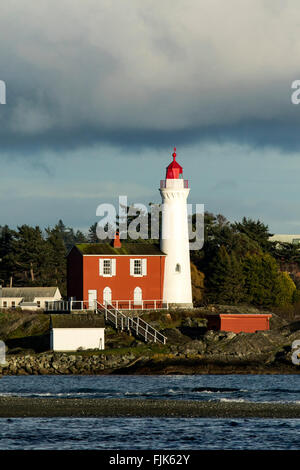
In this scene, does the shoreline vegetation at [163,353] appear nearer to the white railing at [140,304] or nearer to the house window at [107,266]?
the white railing at [140,304]

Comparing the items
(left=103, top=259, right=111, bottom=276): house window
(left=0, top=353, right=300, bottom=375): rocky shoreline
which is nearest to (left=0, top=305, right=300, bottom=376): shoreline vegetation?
(left=0, top=353, right=300, bottom=375): rocky shoreline

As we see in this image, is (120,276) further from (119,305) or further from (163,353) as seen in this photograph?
(163,353)

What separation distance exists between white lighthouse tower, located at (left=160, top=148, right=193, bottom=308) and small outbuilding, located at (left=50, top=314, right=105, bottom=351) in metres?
10.7

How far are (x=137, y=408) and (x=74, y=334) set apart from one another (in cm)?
1805

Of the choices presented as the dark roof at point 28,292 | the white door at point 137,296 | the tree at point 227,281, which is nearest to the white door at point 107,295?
the white door at point 137,296

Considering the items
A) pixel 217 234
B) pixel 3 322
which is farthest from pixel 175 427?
pixel 217 234

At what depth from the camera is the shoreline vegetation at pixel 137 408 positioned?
30.2 metres

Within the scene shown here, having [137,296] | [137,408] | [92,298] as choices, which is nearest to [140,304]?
[137,296]

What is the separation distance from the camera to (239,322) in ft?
173

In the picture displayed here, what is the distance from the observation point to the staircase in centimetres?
5038

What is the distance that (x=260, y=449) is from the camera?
80.0ft

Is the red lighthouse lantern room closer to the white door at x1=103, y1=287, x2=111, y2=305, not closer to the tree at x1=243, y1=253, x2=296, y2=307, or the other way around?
the white door at x1=103, y1=287, x2=111, y2=305
